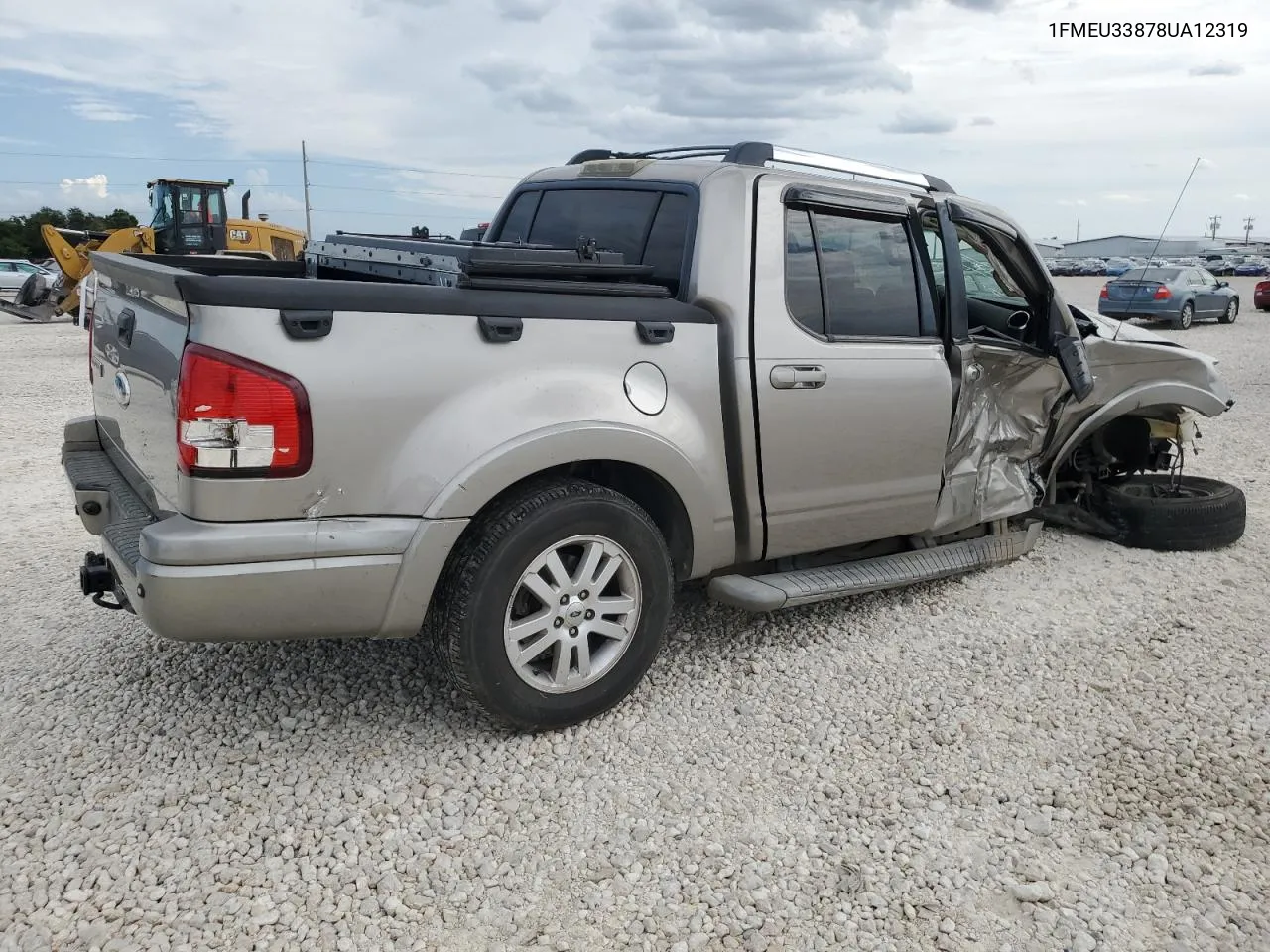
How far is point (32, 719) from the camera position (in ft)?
11.6

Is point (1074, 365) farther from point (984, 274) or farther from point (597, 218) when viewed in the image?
point (597, 218)

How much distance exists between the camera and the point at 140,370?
3.22 meters

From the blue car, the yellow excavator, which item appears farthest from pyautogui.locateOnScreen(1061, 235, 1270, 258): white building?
the yellow excavator

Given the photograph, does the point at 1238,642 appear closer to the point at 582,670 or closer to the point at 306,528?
the point at 582,670

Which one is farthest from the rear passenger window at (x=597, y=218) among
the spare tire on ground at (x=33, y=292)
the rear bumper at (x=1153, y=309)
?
the rear bumper at (x=1153, y=309)

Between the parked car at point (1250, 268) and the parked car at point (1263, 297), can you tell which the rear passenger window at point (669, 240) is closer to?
the parked car at point (1263, 297)

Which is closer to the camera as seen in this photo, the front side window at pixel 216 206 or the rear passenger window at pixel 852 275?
the rear passenger window at pixel 852 275

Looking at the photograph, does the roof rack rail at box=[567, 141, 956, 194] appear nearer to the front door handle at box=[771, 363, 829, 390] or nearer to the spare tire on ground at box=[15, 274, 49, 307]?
the front door handle at box=[771, 363, 829, 390]

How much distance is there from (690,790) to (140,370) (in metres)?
2.16

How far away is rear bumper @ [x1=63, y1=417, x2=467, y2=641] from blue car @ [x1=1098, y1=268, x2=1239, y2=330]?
19940mm

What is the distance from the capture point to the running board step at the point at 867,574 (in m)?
3.86

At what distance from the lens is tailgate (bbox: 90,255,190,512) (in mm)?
2908

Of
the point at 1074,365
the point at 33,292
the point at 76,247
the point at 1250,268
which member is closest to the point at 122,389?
the point at 1074,365

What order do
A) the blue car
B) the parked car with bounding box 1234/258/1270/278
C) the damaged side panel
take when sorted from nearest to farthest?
the damaged side panel → the blue car → the parked car with bounding box 1234/258/1270/278
